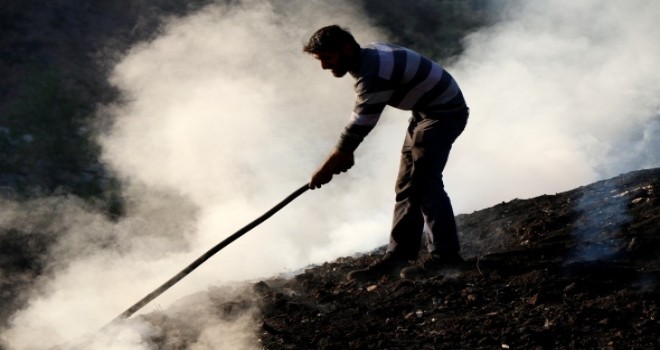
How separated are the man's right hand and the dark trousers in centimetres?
41

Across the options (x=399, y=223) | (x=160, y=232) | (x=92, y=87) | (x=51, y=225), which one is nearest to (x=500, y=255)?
(x=399, y=223)

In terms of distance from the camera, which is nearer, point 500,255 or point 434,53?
point 500,255

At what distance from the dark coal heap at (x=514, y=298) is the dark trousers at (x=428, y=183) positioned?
263 mm

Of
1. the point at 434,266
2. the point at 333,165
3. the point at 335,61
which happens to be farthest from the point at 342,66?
the point at 434,266

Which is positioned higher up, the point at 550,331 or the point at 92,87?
the point at 92,87

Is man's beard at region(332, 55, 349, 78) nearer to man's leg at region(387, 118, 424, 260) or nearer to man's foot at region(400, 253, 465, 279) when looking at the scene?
man's leg at region(387, 118, 424, 260)

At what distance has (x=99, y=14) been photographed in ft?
33.3

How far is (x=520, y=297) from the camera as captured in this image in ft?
11.2

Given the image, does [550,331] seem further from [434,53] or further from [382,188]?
[434,53]

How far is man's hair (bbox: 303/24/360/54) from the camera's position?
3285mm

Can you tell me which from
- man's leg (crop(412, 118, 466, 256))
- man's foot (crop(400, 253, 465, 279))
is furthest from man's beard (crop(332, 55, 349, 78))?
man's foot (crop(400, 253, 465, 279))

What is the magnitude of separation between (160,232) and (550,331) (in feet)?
16.7

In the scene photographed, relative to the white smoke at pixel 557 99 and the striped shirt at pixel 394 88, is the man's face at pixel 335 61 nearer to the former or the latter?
the striped shirt at pixel 394 88

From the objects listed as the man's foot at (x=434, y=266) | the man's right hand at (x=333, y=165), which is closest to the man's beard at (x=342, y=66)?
the man's right hand at (x=333, y=165)
